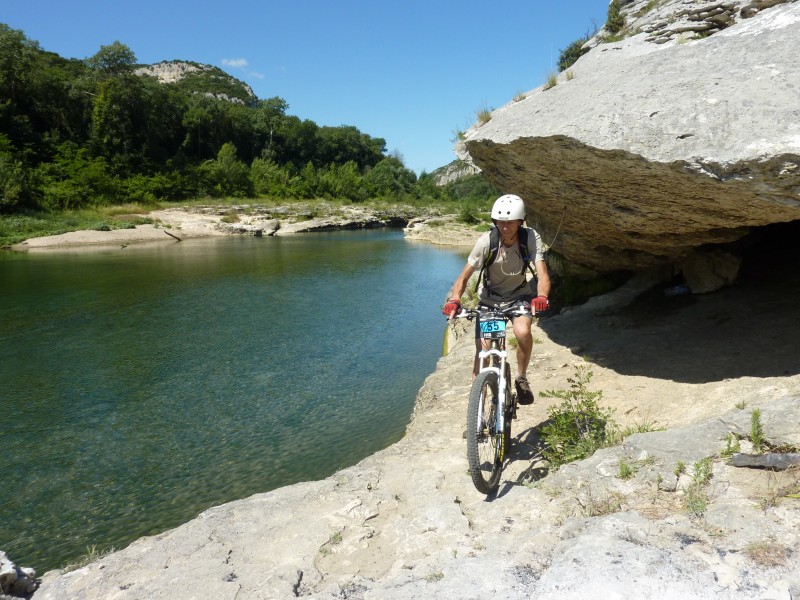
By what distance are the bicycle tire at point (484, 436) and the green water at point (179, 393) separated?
319 cm

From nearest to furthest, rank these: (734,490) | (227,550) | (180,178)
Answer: (734,490), (227,550), (180,178)

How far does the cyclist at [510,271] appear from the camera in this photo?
5.38 metres

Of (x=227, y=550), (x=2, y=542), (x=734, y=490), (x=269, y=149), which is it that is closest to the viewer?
(x=734, y=490)

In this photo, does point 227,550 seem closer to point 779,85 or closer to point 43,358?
point 779,85

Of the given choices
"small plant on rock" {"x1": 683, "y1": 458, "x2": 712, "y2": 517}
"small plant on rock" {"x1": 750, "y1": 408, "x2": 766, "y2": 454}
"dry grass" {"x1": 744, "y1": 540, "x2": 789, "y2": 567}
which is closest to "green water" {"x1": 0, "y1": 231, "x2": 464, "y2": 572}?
"small plant on rock" {"x1": 683, "y1": 458, "x2": 712, "y2": 517}

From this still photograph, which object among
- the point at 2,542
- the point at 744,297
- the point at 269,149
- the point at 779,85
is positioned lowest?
the point at 2,542

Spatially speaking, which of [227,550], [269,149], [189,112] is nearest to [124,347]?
[227,550]

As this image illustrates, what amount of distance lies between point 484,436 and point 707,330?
5.44 metres

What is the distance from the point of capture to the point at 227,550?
4.21 meters

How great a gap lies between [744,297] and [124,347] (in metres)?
13.8

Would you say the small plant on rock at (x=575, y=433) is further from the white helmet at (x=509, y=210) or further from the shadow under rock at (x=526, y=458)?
the white helmet at (x=509, y=210)

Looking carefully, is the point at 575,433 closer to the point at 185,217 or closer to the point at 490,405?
the point at 490,405

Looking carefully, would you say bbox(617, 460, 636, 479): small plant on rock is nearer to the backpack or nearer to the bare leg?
the bare leg

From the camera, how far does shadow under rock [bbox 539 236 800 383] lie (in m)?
7.00
